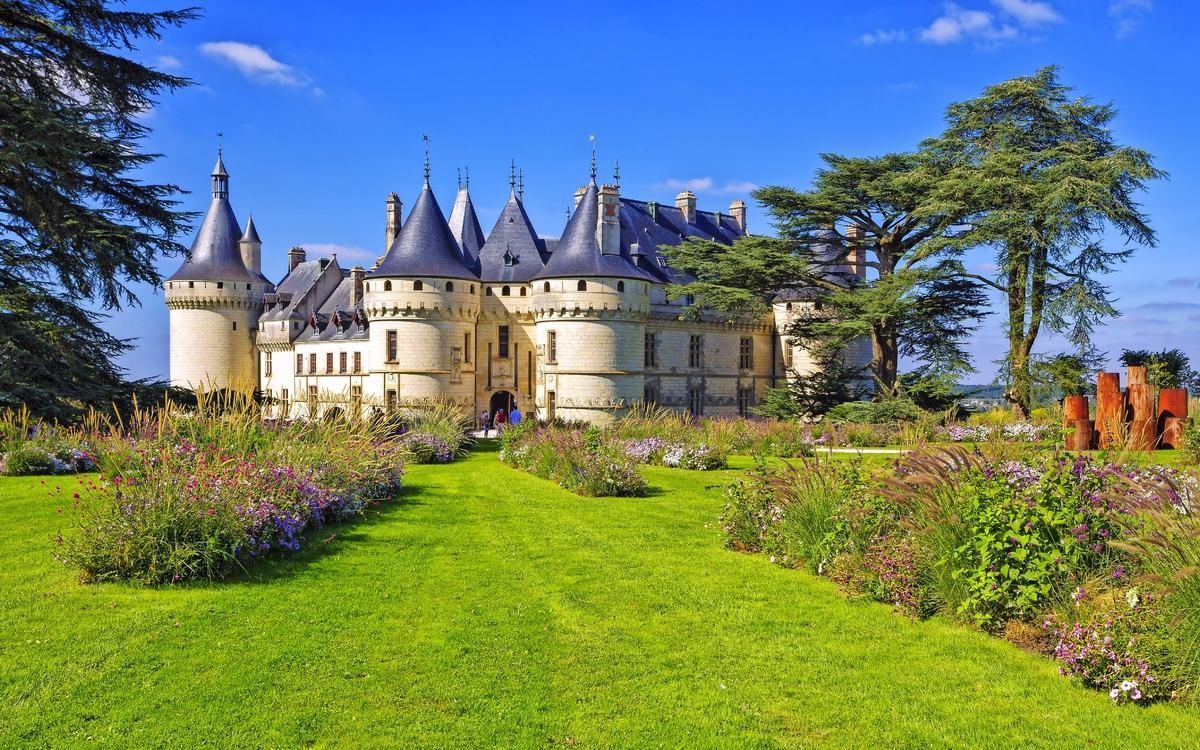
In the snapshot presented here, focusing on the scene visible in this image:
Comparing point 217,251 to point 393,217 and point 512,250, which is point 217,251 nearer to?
point 393,217

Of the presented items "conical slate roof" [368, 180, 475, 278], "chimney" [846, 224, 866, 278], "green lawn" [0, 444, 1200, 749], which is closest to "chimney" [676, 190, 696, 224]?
"chimney" [846, 224, 866, 278]

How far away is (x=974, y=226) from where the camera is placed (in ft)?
74.3

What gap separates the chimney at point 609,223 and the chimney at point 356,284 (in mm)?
14254

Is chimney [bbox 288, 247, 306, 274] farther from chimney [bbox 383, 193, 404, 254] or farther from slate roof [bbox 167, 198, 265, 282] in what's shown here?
chimney [bbox 383, 193, 404, 254]

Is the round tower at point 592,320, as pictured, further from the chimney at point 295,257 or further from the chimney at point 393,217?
the chimney at point 295,257

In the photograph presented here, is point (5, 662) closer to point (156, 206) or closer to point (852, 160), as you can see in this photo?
point (156, 206)

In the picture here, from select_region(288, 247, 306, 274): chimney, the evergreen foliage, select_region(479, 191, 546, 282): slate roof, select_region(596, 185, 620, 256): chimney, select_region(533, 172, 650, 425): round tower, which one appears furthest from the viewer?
select_region(288, 247, 306, 274): chimney

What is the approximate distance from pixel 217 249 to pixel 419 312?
18.2 m

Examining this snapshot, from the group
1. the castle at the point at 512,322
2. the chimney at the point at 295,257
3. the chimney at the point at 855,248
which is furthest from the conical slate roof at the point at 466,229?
the chimney at the point at 295,257

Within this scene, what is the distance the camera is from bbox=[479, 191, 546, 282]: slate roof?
3191cm

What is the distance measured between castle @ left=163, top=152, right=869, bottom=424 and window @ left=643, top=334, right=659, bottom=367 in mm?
56

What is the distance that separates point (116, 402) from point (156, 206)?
3455 mm

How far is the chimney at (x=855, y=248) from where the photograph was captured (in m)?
26.4

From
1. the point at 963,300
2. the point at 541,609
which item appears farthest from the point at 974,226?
the point at 541,609
